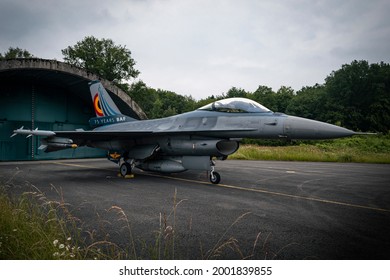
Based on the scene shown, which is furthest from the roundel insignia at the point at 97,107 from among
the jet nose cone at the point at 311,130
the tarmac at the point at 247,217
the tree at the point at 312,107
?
the tree at the point at 312,107

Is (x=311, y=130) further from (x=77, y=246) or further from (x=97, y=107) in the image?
(x=97, y=107)

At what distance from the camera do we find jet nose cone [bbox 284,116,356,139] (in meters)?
6.12

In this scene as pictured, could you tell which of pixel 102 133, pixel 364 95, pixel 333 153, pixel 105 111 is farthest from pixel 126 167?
pixel 333 153

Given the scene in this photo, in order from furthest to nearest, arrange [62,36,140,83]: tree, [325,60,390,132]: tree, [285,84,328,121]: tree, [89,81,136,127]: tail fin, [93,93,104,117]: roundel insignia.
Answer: [62,36,140,83]: tree < [285,84,328,121]: tree < [93,93,104,117]: roundel insignia < [89,81,136,127]: tail fin < [325,60,390,132]: tree

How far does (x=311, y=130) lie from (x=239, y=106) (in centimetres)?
238

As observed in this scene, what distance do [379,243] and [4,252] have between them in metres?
4.29

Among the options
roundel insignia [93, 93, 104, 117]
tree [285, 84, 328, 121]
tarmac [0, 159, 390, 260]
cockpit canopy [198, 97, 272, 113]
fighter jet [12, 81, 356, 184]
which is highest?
tree [285, 84, 328, 121]

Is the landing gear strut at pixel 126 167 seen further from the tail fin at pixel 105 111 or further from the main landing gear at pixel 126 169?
the tail fin at pixel 105 111

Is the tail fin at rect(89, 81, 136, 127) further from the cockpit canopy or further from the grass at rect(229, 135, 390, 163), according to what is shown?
the grass at rect(229, 135, 390, 163)

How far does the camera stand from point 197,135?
865cm

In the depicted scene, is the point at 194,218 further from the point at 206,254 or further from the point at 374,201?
the point at 374,201

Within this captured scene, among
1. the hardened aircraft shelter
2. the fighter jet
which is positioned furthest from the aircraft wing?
the hardened aircraft shelter

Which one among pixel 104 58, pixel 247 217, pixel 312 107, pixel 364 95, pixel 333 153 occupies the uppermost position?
pixel 104 58
